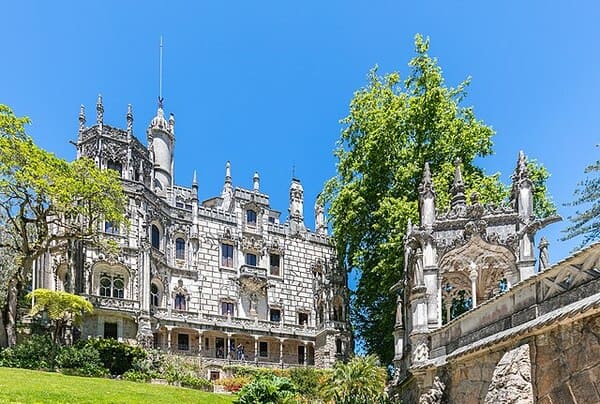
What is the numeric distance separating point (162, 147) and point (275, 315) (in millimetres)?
16195

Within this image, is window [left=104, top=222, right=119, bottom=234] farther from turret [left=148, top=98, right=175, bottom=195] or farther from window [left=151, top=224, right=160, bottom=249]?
turret [left=148, top=98, right=175, bottom=195]

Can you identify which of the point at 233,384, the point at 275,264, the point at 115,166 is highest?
the point at 115,166

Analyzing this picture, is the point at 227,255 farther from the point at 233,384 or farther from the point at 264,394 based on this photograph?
the point at 264,394

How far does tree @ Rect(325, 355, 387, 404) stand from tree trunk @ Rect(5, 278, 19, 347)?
56.5ft

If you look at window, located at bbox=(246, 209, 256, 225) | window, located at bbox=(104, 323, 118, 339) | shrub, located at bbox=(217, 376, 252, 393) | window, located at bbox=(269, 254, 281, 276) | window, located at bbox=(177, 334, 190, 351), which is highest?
window, located at bbox=(246, 209, 256, 225)

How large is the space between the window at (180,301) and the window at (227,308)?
10.4 ft

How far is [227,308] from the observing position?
4734cm

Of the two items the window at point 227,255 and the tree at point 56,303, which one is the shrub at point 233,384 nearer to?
the tree at point 56,303

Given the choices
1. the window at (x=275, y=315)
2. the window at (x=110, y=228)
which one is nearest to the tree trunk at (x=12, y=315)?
the window at (x=110, y=228)

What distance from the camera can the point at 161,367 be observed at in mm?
35625

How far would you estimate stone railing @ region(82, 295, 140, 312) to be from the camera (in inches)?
1486

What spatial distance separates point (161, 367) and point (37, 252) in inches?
372

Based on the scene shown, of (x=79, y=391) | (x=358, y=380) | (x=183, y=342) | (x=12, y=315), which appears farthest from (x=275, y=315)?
(x=79, y=391)

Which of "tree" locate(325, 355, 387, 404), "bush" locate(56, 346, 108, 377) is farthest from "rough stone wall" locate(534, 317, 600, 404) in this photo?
"bush" locate(56, 346, 108, 377)
